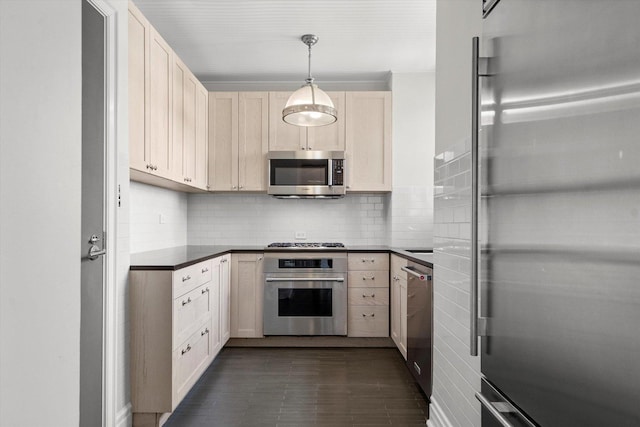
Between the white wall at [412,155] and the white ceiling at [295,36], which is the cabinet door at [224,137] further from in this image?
the white wall at [412,155]

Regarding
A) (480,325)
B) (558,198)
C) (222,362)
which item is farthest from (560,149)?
(222,362)

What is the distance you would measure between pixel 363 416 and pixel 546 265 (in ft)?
6.32

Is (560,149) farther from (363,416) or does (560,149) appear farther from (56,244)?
(363,416)

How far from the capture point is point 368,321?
12.3 ft

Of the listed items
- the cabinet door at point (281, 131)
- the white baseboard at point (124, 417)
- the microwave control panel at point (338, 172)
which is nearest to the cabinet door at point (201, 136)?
the cabinet door at point (281, 131)

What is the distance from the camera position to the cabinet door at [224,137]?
407 cm

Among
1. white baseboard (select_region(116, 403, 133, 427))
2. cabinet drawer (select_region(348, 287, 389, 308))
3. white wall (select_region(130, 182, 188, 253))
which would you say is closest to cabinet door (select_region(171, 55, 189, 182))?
white wall (select_region(130, 182, 188, 253))

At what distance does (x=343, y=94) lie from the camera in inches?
161

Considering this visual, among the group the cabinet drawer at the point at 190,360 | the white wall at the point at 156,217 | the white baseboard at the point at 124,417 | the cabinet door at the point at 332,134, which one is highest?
the cabinet door at the point at 332,134

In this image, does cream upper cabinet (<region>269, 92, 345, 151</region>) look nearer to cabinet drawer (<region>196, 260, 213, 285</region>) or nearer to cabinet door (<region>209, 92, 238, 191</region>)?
cabinet door (<region>209, 92, 238, 191</region>)

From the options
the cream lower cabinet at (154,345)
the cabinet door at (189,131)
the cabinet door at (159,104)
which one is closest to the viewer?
the cream lower cabinet at (154,345)

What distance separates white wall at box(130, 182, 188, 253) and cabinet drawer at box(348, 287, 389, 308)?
73.4 inches

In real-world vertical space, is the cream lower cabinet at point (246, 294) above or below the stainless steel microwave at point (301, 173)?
below

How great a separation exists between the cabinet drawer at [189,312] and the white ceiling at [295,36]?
2.09 meters
